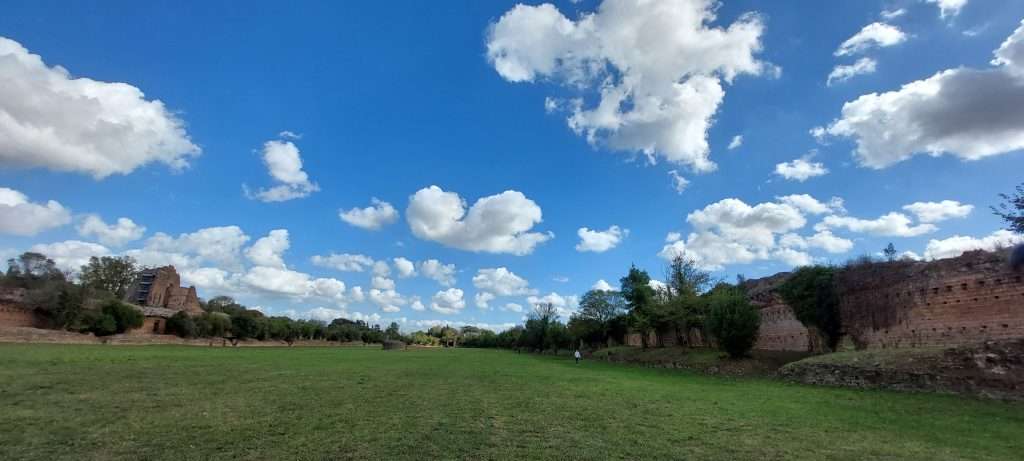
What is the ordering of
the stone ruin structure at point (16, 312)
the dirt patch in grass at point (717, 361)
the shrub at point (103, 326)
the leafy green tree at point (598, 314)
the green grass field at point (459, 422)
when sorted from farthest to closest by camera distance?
the leafy green tree at point (598, 314)
the shrub at point (103, 326)
the stone ruin structure at point (16, 312)
the dirt patch in grass at point (717, 361)
the green grass field at point (459, 422)

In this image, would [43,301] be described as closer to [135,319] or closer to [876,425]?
[135,319]

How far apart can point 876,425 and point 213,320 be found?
76167 millimetres

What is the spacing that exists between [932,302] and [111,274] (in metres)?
103

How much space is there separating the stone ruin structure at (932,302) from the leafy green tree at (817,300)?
50 cm

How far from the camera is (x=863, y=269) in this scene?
26172mm

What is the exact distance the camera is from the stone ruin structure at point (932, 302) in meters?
19.2

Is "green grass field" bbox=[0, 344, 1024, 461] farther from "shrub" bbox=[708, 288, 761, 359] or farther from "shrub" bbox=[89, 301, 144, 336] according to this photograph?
"shrub" bbox=[89, 301, 144, 336]

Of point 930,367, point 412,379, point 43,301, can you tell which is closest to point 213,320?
point 43,301

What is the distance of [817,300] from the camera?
28.2m

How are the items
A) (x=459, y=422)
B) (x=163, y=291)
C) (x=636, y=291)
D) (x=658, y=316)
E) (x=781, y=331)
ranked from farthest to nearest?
(x=163, y=291) → (x=636, y=291) → (x=658, y=316) → (x=781, y=331) → (x=459, y=422)

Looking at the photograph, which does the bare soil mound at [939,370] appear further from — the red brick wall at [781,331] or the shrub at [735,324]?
the red brick wall at [781,331]

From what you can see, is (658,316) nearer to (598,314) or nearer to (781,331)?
(781,331)

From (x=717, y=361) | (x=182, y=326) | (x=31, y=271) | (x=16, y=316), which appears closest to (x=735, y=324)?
(x=717, y=361)

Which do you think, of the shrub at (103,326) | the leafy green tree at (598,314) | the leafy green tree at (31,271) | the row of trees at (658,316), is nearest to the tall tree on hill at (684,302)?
the row of trees at (658,316)
